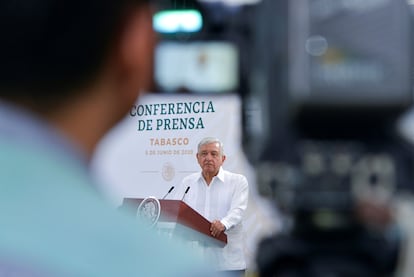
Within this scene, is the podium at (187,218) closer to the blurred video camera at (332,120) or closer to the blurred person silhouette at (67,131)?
the blurred video camera at (332,120)

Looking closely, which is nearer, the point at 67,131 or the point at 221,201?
the point at 67,131

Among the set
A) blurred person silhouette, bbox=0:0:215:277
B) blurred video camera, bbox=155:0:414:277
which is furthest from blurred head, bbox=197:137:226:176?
blurred person silhouette, bbox=0:0:215:277

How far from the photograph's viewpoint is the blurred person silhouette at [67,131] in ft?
1.98

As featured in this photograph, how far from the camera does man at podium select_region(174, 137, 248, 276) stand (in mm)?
3148

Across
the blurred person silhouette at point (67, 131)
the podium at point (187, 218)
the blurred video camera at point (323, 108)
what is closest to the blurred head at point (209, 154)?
the podium at point (187, 218)

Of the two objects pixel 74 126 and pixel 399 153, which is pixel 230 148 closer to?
pixel 399 153

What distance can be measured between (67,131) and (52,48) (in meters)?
0.09

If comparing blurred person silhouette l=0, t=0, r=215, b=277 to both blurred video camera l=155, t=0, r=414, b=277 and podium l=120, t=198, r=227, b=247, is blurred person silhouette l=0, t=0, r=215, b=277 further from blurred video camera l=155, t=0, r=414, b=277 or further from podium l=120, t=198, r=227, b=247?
podium l=120, t=198, r=227, b=247

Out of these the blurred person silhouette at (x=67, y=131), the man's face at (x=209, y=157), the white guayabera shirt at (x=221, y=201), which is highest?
the man's face at (x=209, y=157)

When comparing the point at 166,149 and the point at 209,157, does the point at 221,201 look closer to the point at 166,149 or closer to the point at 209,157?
the point at 209,157

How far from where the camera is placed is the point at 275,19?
1.10 metres

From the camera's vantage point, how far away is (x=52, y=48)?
0.67 m

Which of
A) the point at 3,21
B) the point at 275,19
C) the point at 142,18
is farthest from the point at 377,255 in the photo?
the point at 3,21

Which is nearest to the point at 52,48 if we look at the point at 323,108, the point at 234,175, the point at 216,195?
the point at 323,108
